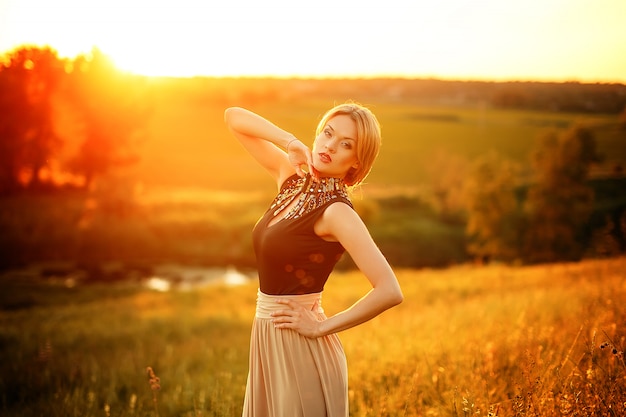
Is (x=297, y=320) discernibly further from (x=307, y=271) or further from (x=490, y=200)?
(x=490, y=200)

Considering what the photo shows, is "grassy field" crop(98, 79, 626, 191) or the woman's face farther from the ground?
"grassy field" crop(98, 79, 626, 191)

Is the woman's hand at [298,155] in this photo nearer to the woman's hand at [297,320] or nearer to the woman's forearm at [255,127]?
the woman's forearm at [255,127]

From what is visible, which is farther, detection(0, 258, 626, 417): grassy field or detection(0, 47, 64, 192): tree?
detection(0, 47, 64, 192): tree

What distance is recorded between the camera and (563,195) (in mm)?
32500

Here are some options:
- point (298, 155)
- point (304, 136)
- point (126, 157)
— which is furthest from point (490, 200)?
point (304, 136)

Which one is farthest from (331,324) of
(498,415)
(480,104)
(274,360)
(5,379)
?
(480,104)

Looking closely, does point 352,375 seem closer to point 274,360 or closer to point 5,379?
point 274,360

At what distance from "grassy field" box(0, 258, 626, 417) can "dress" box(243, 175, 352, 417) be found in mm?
864

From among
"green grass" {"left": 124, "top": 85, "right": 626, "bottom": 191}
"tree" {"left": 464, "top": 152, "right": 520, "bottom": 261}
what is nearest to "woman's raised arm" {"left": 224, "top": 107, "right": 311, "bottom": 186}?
"tree" {"left": 464, "top": 152, "right": 520, "bottom": 261}

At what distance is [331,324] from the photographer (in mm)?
2721

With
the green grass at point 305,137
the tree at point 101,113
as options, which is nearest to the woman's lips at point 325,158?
the tree at point 101,113

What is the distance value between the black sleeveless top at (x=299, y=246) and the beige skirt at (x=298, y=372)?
91 mm

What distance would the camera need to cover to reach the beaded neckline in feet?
9.17

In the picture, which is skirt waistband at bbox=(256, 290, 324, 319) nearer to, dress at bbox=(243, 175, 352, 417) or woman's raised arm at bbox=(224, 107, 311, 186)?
dress at bbox=(243, 175, 352, 417)
